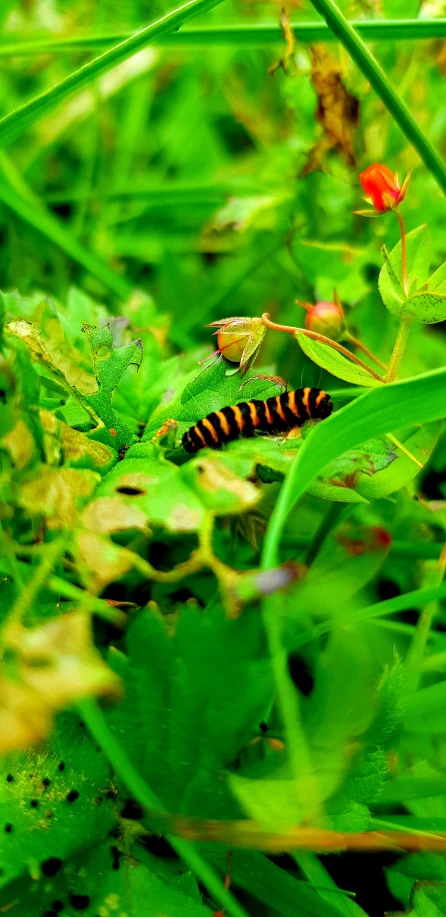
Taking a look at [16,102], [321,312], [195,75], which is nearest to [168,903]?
[321,312]

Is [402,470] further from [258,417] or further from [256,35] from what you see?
[256,35]

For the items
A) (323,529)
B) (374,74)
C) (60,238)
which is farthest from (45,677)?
(60,238)

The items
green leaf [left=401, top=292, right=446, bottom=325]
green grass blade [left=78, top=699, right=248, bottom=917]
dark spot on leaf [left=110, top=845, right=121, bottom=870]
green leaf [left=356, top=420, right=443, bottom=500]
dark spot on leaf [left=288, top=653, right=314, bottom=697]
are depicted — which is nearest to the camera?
green grass blade [left=78, top=699, right=248, bottom=917]

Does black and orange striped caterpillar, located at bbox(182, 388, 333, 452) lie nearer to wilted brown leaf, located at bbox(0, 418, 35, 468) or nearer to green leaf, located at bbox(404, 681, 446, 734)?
wilted brown leaf, located at bbox(0, 418, 35, 468)

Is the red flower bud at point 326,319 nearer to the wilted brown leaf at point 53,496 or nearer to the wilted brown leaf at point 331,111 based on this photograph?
the wilted brown leaf at point 331,111

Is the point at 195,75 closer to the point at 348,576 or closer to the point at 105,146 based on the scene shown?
the point at 105,146

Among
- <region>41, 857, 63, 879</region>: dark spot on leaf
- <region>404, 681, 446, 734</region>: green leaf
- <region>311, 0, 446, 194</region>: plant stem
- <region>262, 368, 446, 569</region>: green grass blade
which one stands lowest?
<region>404, 681, 446, 734</region>: green leaf

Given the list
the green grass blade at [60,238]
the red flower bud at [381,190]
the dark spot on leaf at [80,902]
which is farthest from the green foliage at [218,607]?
the green grass blade at [60,238]

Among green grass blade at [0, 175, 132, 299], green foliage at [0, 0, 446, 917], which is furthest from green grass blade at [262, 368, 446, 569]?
green grass blade at [0, 175, 132, 299]
